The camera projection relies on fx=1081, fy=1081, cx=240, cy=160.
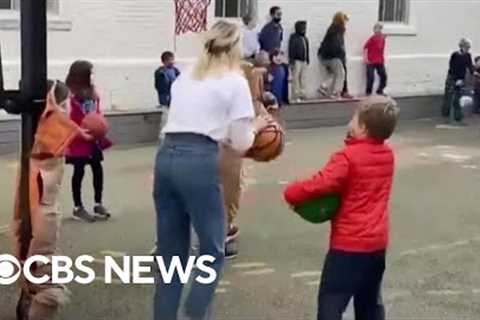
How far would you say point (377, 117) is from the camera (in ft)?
18.3

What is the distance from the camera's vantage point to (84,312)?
22.7 feet

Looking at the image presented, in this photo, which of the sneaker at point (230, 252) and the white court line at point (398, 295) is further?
the sneaker at point (230, 252)

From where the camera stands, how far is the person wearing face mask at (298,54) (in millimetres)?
20203

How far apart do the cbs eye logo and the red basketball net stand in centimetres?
1186

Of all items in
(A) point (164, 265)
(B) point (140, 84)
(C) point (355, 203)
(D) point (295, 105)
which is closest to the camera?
(C) point (355, 203)

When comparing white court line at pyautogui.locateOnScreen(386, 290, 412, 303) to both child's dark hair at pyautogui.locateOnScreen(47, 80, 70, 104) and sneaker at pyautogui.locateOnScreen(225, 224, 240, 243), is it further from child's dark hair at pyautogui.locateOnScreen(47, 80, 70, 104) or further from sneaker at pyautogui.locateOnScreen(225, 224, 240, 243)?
child's dark hair at pyautogui.locateOnScreen(47, 80, 70, 104)

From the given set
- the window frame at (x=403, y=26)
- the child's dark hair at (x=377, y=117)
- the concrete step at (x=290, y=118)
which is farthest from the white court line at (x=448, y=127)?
the child's dark hair at (x=377, y=117)

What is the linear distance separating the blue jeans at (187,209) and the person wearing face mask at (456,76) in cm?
1733

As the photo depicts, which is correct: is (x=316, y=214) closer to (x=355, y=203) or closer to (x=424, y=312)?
(x=355, y=203)

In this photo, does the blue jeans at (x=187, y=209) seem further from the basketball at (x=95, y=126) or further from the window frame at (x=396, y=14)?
the window frame at (x=396, y=14)

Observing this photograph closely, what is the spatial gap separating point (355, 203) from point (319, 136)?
13175mm

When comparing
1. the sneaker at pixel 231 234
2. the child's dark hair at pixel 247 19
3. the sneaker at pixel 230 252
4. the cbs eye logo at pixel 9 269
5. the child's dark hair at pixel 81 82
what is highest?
the child's dark hair at pixel 247 19

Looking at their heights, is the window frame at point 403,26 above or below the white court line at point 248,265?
above

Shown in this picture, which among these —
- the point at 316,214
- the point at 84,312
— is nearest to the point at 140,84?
the point at 84,312
